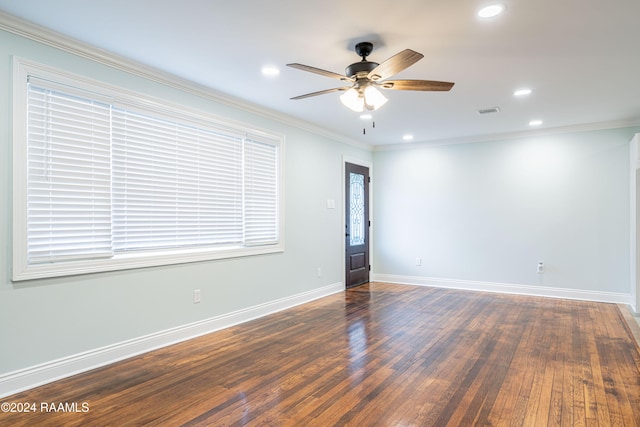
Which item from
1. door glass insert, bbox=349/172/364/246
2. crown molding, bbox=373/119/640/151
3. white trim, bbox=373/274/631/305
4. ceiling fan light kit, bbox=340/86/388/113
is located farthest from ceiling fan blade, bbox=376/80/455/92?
→ white trim, bbox=373/274/631/305

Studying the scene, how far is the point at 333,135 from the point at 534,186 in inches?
127

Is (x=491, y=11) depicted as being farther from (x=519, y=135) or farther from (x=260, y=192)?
(x=519, y=135)

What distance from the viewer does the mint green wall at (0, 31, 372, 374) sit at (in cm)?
260

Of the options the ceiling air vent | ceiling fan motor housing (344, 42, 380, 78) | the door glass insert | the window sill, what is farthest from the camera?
the door glass insert

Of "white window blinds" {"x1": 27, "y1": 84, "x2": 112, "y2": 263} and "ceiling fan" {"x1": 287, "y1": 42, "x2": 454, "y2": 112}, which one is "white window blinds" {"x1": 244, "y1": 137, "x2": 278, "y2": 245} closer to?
"white window blinds" {"x1": 27, "y1": 84, "x2": 112, "y2": 263}

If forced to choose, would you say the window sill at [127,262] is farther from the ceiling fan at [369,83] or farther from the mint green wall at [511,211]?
the mint green wall at [511,211]

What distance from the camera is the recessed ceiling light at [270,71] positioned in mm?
3421

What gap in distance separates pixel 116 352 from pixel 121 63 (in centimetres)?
244

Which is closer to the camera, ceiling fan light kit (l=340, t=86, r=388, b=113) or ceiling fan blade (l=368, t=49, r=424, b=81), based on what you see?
ceiling fan blade (l=368, t=49, r=424, b=81)

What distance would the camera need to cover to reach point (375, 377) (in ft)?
9.45

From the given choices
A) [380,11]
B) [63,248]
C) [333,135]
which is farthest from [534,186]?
[63,248]

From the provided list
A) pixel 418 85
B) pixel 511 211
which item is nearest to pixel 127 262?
pixel 418 85

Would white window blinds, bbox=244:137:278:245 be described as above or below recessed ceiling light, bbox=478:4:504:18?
below

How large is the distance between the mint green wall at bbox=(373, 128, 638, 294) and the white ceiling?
4.65ft
